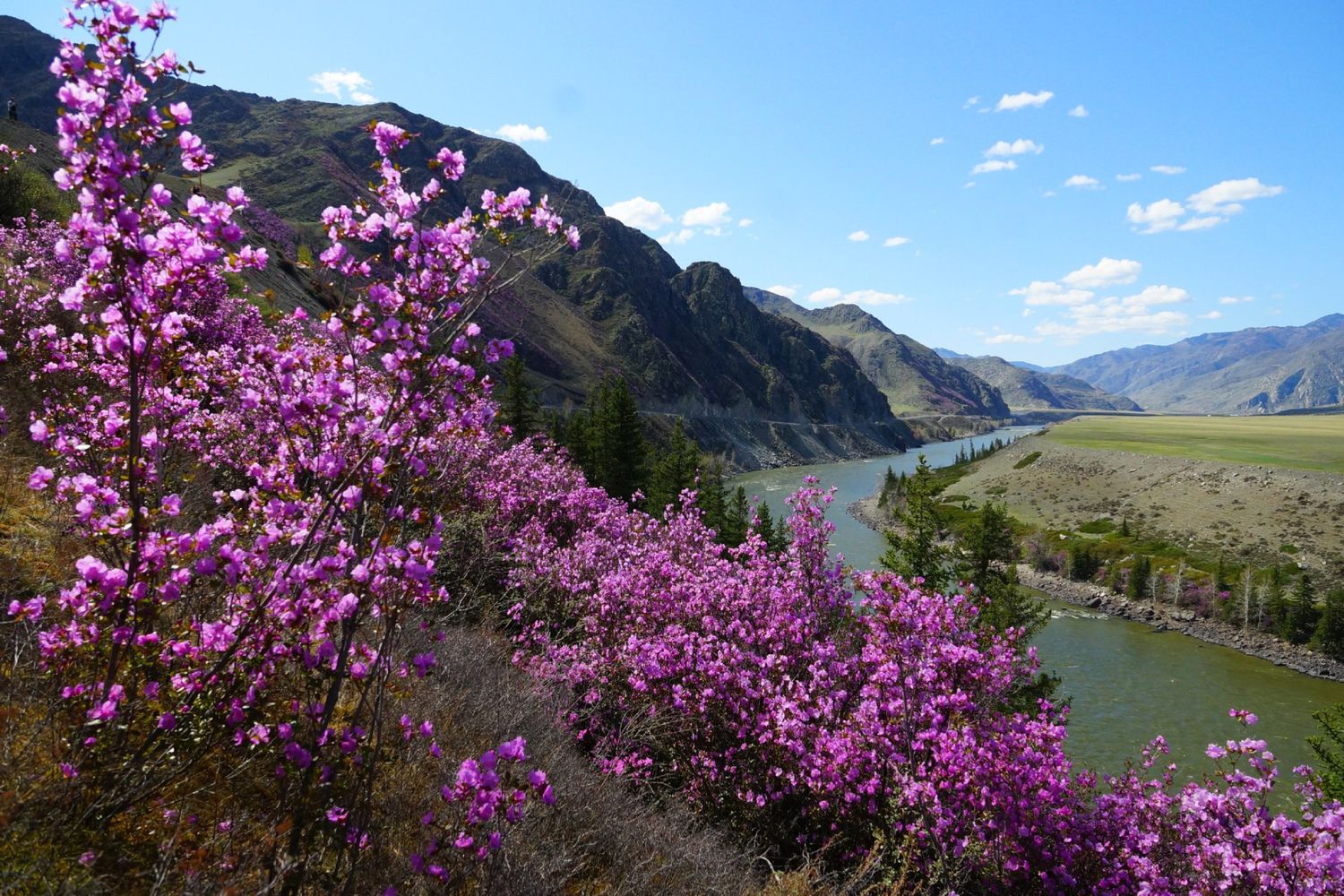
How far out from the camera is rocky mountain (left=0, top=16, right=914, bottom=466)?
12219cm

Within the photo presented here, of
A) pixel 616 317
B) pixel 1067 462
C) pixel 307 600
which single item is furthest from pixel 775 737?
pixel 616 317

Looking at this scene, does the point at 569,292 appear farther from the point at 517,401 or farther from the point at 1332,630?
the point at 1332,630

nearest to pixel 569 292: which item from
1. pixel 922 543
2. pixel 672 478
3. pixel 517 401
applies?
pixel 517 401

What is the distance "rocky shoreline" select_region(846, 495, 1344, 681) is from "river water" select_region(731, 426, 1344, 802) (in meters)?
0.86

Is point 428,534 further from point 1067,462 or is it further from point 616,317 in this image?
point 616,317

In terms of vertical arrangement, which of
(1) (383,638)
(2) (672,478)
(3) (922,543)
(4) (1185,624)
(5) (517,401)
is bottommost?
(4) (1185,624)

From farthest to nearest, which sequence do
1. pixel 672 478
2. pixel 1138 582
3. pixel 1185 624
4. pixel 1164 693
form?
pixel 1138 582
pixel 1185 624
pixel 672 478
pixel 1164 693

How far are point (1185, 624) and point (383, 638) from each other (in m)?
54.8

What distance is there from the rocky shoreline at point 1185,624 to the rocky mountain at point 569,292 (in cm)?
7599

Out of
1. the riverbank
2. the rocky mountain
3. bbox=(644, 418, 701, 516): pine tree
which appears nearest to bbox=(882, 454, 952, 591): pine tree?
bbox=(644, 418, 701, 516): pine tree

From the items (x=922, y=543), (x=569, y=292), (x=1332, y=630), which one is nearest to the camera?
(x=922, y=543)

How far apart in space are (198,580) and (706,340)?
186966mm

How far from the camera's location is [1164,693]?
31.6 m

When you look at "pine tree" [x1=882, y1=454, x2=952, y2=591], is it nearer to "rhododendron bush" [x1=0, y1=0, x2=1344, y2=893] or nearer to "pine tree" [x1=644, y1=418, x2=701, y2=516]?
"rhododendron bush" [x1=0, y1=0, x2=1344, y2=893]
